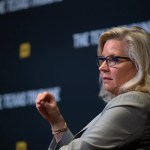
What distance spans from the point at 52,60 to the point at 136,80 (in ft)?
4.19

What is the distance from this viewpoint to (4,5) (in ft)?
9.70

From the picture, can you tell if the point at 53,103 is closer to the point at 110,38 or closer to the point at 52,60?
the point at 110,38

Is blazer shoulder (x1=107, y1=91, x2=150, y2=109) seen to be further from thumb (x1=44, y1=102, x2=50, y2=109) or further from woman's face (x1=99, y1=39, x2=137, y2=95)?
thumb (x1=44, y1=102, x2=50, y2=109)

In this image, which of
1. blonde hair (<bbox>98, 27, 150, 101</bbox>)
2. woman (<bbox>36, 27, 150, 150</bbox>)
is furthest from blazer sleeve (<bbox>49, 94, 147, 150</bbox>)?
blonde hair (<bbox>98, 27, 150, 101</bbox>)

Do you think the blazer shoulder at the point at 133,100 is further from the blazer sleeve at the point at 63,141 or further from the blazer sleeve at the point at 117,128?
the blazer sleeve at the point at 63,141

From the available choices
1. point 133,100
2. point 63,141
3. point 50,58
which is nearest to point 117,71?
point 133,100

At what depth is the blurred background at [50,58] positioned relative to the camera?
8.11 ft

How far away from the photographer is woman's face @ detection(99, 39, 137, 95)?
4.90ft

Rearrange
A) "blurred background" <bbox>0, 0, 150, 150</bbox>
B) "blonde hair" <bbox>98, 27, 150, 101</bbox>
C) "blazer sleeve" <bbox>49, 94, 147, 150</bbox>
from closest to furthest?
1. "blazer sleeve" <bbox>49, 94, 147, 150</bbox>
2. "blonde hair" <bbox>98, 27, 150, 101</bbox>
3. "blurred background" <bbox>0, 0, 150, 150</bbox>

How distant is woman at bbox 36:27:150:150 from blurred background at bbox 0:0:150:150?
0.81 metres

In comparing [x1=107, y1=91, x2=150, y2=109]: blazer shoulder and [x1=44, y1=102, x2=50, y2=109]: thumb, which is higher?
[x1=107, y1=91, x2=150, y2=109]: blazer shoulder

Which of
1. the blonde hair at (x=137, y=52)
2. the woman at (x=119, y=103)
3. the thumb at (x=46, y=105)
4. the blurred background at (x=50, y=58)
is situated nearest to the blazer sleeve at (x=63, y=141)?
the woman at (x=119, y=103)

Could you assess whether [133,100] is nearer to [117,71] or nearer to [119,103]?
[119,103]

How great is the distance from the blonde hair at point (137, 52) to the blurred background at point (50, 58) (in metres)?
0.83
